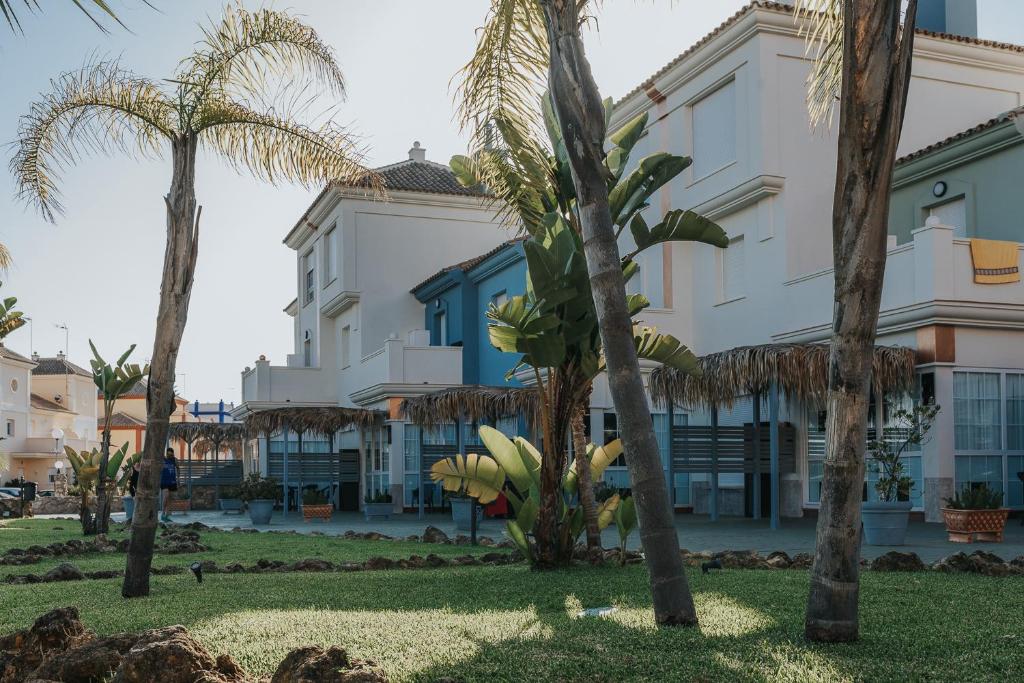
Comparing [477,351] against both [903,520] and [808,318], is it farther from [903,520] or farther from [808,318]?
[903,520]

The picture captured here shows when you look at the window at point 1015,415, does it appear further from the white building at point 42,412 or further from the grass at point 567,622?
the white building at point 42,412

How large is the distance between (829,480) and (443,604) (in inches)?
130

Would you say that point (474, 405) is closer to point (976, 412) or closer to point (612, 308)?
point (976, 412)

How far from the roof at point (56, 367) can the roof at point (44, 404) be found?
6.73 feet

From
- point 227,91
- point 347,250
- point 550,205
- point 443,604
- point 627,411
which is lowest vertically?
point 443,604

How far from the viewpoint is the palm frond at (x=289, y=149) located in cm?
986

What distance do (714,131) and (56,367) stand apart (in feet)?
245

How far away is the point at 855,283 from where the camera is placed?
5.68 meters

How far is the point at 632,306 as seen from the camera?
1056 centimetres

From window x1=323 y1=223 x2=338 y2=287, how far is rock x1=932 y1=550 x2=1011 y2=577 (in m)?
26.9

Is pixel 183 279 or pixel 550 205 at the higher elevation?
pixel 550 205

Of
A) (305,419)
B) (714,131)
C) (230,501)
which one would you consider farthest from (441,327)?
(714,131)

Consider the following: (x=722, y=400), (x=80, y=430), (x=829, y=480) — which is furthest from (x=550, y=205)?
(x=80, y=430)

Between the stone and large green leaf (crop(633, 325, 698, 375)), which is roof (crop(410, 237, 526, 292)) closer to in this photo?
large green leaf (crop(633, 325, 698, 375))
